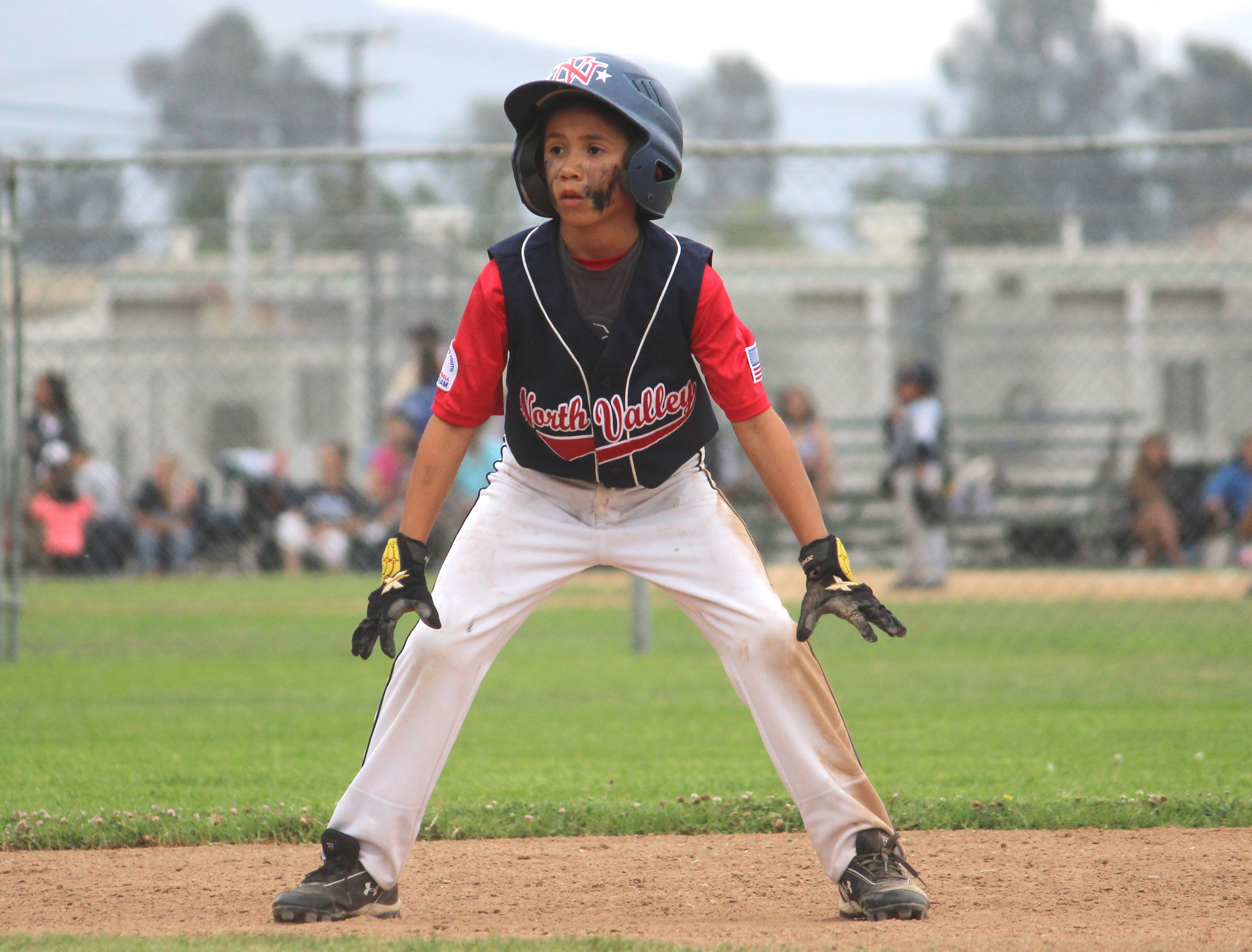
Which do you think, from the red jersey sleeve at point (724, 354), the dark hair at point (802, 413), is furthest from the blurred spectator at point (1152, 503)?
the red jersey sleeve at point (724, 354)

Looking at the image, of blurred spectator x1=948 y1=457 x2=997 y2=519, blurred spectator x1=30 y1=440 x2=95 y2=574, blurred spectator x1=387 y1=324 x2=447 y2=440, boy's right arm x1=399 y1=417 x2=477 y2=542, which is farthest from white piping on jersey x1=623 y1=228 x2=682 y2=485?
blurred spectator x1=948 y1=457 x2=997 y2=519

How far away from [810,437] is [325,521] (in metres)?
4.44

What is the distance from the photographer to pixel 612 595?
12.8 meters

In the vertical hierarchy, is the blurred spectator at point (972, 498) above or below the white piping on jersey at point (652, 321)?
below

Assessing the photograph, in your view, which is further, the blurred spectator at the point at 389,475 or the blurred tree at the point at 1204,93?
the blurred tree at the point at 1204,93

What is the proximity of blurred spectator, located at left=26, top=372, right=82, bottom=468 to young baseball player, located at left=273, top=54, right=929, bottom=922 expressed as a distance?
786 centimetres

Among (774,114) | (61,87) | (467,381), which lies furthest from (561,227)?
(774,114)

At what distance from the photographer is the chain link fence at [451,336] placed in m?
10.2

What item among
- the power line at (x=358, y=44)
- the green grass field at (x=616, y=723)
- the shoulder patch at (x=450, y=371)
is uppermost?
the power line at (x=358, y=44)

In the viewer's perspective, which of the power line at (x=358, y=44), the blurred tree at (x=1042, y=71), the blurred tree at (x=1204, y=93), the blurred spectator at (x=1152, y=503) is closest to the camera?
the blurred spectator at (x=1152, y=503)

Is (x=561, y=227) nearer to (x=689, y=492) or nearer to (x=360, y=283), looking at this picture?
(x=689, y=492)

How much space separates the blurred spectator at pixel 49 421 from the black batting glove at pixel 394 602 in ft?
25.9

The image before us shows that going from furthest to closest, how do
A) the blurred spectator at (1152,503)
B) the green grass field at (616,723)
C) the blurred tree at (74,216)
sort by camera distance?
the blurred spectator at (1152,503)
the blurred tree at (74,216)
the green grass field at (616,723)

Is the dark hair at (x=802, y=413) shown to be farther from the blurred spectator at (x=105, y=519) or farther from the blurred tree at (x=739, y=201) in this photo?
the blurred spectator at (x=105, y=519)
